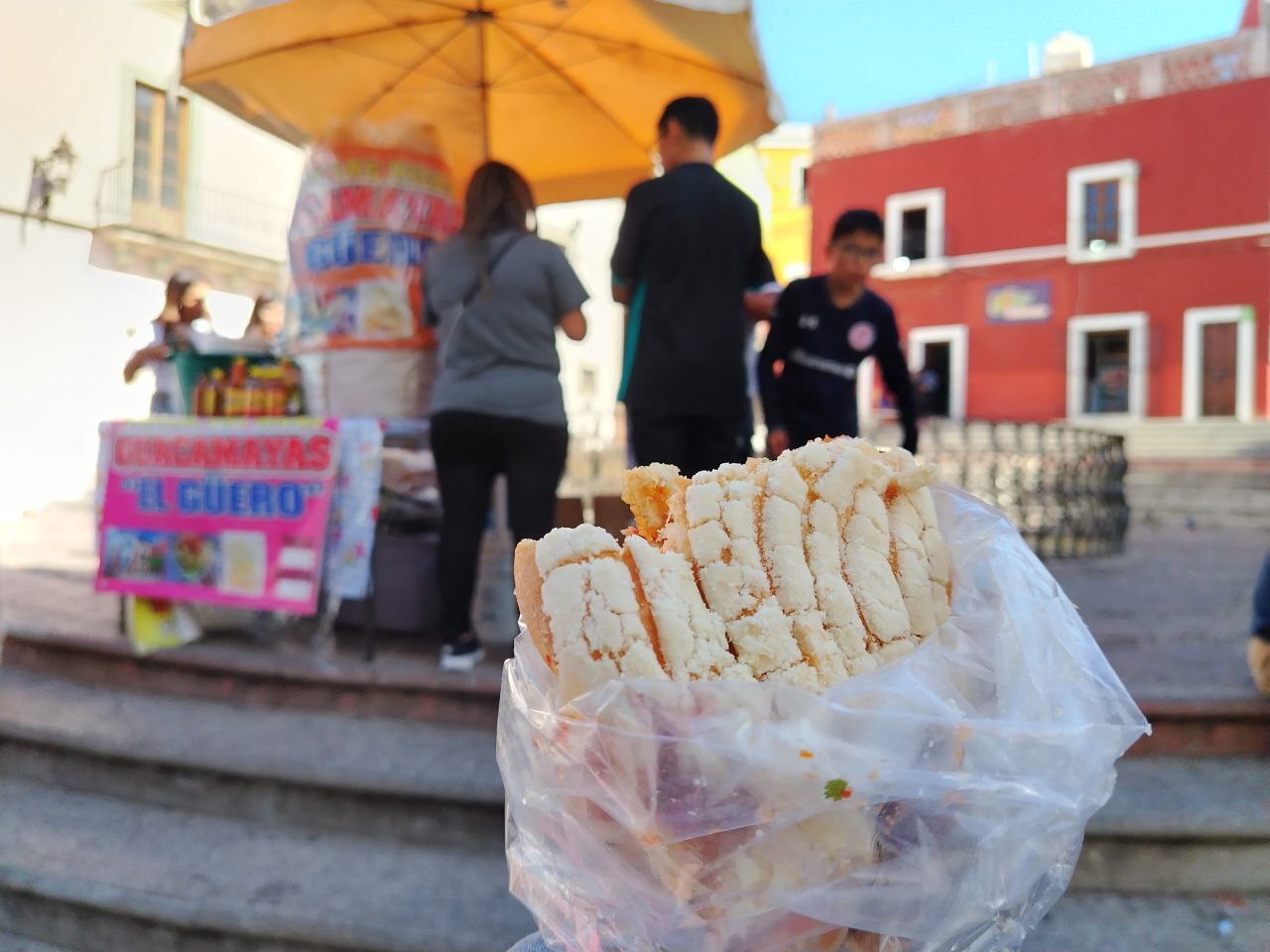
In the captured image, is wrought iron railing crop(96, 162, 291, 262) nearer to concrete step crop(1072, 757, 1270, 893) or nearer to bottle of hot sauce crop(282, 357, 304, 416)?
bottle of hot sauce crop(282, 357, 304, 416)

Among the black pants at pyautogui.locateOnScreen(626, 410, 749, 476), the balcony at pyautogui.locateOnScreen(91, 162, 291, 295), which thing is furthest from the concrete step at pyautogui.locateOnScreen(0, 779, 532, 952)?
the balcony at pyautogui.locateOnScreen(91, 162, 291, 295)

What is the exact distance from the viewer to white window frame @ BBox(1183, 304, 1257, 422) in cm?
1722

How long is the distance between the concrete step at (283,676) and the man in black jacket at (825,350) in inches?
50.6

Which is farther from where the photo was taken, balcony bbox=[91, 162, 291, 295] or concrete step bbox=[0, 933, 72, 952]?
balcony bbox=[91, 162, 291, 295]

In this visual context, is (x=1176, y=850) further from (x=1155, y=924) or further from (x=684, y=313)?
(x=684, y=313)

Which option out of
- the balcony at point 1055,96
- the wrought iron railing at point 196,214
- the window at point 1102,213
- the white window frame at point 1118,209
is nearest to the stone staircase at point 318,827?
the wrought iron railing at point 196,214

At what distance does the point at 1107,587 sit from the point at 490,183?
4.43 meters

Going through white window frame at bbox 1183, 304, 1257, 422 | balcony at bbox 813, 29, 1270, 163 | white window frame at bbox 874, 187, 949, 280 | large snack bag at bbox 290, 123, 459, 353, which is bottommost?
large snack bag at bbox 290, 123, 459, 353

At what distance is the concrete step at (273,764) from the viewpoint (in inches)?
89.7

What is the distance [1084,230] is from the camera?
18984mm

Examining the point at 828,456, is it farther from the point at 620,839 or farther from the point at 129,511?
the point at 129,511

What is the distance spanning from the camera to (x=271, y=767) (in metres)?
2.37

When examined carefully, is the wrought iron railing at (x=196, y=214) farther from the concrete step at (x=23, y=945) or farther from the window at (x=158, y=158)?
the concrete step at (x=23, y=945)

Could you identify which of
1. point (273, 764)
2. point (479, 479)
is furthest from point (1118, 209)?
point (273, 764)
